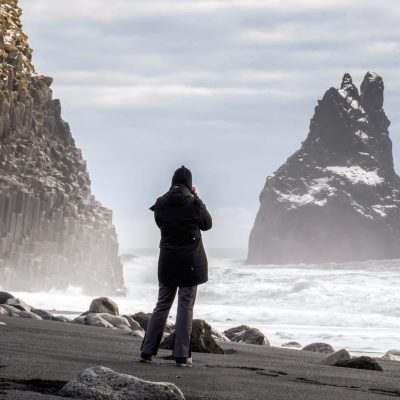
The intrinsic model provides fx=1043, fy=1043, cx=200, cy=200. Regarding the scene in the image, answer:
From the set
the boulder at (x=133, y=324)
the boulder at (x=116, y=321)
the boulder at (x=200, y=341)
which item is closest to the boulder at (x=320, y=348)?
the boulder at (x=133, y=324)

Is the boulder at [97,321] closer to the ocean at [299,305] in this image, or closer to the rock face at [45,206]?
the ocean at [299,305]

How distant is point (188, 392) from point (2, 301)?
11.7 m

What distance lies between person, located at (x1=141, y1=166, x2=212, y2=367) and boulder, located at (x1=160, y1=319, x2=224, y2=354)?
6.64 feet

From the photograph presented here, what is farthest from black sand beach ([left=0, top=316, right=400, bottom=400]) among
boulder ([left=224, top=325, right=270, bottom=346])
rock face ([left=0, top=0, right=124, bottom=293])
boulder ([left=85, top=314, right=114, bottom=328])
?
rock face ([left=0, top=0, right=124, bottom=293])

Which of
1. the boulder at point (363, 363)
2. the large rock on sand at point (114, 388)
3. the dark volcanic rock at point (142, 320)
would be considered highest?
the dark volcanic rock at point (142, 320)

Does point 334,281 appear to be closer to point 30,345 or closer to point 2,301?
point 2,301

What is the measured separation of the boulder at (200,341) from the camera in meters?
11.3

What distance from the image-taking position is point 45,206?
217 feet

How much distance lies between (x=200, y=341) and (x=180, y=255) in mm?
2405

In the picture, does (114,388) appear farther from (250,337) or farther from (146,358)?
(250,337)

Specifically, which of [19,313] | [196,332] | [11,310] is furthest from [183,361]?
[11,310]

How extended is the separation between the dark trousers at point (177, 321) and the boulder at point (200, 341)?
202 cm

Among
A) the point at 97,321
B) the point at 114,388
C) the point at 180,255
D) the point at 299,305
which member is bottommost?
the point at 114,388

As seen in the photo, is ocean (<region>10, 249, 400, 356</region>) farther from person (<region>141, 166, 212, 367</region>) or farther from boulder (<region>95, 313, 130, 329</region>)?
person (<region>141, 166, 212, 367</region>)
